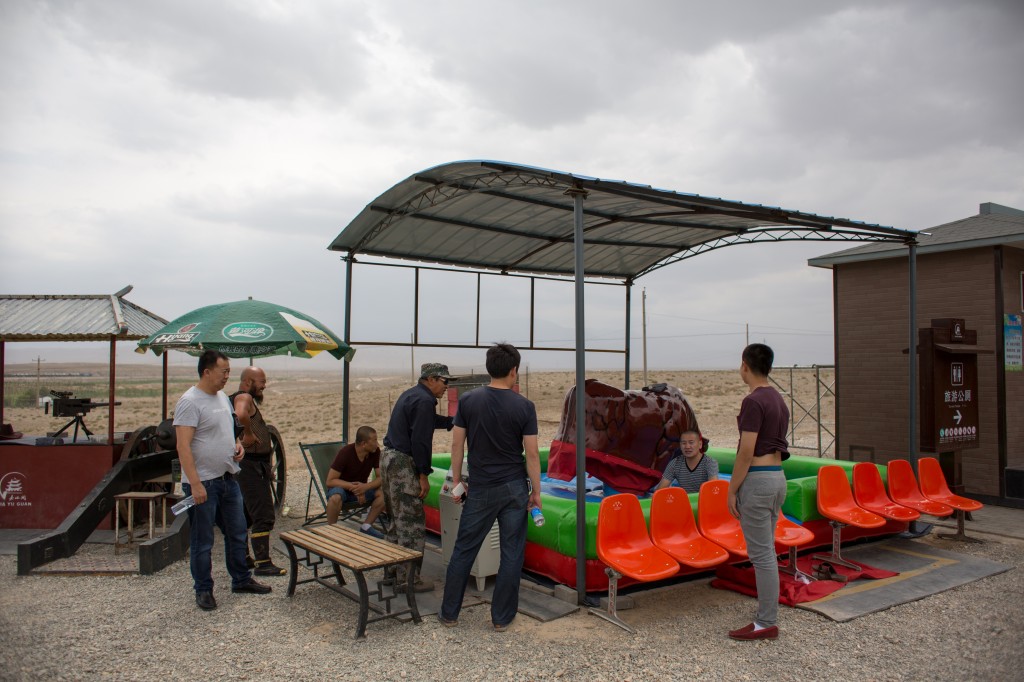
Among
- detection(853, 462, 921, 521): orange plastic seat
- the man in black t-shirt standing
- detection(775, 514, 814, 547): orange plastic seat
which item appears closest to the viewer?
the man in black t-shirt standing

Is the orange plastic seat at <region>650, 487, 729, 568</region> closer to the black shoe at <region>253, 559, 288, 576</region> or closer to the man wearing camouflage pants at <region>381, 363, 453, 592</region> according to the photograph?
the man wearing camouflage pants at <region>381, 363, 453, 592</region>

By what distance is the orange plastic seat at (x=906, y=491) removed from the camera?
7.34 metres

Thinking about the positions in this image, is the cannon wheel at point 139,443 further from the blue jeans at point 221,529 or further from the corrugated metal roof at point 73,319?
the blue jeans at point 221,529

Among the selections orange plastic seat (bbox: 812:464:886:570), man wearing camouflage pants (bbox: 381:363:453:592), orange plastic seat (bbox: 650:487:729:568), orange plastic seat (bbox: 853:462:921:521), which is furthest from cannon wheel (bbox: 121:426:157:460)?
orange plastic seat (bbox: 853:462:921:521)

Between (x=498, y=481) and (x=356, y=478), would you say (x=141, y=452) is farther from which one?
(x=498, y=481)

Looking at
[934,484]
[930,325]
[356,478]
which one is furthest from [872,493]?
[356,478]

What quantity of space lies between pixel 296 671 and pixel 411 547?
1.46 meters

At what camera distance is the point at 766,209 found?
7332 mm

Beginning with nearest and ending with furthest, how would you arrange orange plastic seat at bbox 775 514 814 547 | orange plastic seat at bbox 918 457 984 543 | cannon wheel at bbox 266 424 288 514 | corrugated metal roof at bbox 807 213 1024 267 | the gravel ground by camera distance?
1. the gravel ground
2. orange plastic seat at bbox 775 514 814 547
3. orange plastic seat at bbox 918 457 984 543
4. cannon wheel at bbox 266 424 288 514
5. corrugated metal roof at bbox 807 213 1024 267

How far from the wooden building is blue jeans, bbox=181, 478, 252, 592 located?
818 centimetres

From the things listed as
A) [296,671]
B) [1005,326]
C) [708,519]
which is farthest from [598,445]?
[1005,326]

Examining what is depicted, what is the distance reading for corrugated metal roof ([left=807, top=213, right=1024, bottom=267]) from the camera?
9.57 metres

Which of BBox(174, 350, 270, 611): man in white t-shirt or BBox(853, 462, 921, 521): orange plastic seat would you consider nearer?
BBox(174, 350, 270, 611): man in white t-shirt

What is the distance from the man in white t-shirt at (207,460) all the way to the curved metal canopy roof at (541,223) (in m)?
2.89
